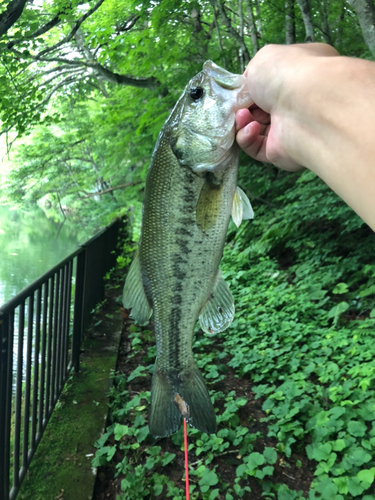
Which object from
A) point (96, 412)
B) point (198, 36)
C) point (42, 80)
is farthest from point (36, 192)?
point (96, 412)

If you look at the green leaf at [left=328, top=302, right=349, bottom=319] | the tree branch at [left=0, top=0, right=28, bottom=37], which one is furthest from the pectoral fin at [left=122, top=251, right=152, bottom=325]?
the tree branch at [left=0, top=0, right=28, bottom=37]

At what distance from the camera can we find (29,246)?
17719mm

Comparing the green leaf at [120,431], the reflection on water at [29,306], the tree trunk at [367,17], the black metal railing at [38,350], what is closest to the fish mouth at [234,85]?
the black metal railing at [38,350]

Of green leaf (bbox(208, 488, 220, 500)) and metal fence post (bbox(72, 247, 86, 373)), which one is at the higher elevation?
metal fence post (bbox(72, 247, 86, 373))

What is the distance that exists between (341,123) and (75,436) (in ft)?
9.87

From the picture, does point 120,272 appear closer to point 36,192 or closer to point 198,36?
point 198,36

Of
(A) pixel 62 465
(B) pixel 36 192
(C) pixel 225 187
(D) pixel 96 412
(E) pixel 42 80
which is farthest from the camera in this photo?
(B) pixel 36 192

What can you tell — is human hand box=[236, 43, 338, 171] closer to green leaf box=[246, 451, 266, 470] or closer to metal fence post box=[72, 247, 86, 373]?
green leaf box=[246, 451, 266, 470]

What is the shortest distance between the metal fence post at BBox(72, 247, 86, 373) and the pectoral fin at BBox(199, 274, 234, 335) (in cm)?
258

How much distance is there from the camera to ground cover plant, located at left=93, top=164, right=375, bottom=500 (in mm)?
2561

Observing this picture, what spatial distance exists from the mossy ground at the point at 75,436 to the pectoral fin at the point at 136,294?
1.64 metres

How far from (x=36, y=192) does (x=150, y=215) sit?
1651 centimetres

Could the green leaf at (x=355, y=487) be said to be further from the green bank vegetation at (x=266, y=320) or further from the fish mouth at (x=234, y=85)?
the fish mouth at (x=234, y=85)

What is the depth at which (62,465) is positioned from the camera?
2.74 m
